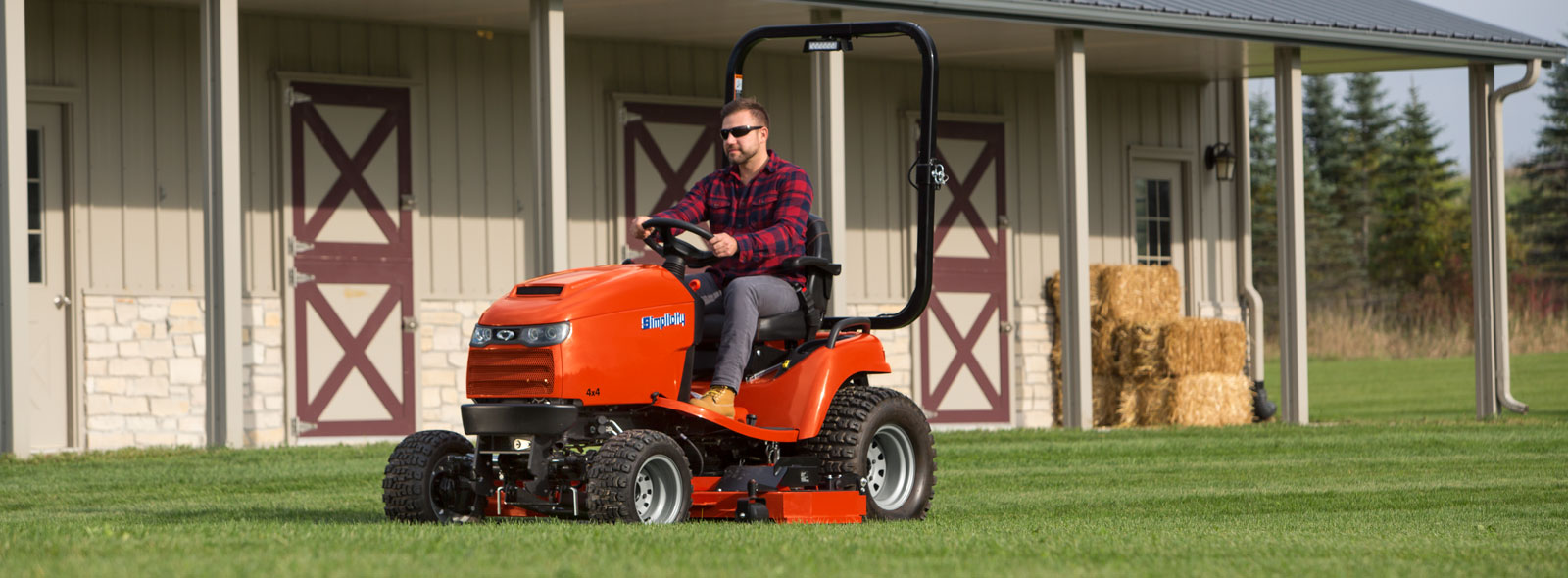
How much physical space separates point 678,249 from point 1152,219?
1090 centimetres

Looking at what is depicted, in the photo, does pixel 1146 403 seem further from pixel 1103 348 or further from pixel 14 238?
pixel 14 238

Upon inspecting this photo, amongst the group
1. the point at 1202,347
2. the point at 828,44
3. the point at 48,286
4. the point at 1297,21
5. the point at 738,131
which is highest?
the point at 1297,21

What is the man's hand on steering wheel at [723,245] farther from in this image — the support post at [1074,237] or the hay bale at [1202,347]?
the hay bale at [1202,347]

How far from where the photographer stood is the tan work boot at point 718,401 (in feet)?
20.1

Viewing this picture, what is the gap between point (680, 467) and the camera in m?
5.91

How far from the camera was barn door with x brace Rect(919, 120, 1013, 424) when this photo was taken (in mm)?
15281

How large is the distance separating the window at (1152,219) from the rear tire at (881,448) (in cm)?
990

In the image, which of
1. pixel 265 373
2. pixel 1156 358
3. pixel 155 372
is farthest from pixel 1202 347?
pixel 155 372

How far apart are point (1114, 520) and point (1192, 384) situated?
7783 millimetres

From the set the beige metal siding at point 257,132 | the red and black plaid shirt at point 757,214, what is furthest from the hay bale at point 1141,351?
the red and black plaid shirt at point 757,214

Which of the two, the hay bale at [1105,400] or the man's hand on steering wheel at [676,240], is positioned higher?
the man's hand on steering wheel at [676,240]

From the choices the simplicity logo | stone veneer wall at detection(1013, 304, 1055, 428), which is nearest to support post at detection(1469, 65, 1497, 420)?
stone veneer wall at detection(1013, 304, 1055, 428)

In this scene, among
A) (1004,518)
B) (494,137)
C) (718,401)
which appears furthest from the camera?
(494,137)

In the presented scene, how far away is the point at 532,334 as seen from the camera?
19.0 ft
